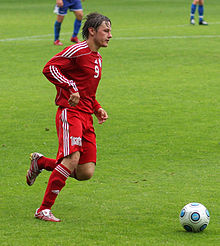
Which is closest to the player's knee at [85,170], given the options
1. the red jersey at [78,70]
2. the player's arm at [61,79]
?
the red jersey at [78,70]

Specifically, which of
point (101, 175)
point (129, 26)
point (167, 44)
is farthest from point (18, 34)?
point (101, 175)

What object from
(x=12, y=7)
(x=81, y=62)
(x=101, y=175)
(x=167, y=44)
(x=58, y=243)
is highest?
(x=81, y=62)

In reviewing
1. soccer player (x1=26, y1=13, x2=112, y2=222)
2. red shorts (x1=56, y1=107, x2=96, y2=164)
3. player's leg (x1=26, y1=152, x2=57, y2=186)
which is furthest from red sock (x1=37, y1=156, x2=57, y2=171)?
red shorts (x1=56, y1=107, x2=96, y2=164)

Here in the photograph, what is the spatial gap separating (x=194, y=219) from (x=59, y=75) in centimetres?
186

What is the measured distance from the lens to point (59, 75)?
6.38 metres

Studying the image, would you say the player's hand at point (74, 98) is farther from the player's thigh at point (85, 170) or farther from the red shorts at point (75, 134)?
the player's thigh at point (85, 170)

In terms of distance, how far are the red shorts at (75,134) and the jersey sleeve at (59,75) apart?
11.2 inches

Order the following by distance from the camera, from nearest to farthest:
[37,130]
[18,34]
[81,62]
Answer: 1. [81,62]
2. [37,130]
3. [18,34]

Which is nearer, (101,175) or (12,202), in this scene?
(12,202)

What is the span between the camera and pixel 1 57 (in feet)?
61.4

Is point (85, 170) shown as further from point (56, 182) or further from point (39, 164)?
point (39, 164)

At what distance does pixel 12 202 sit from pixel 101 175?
60.4 inches

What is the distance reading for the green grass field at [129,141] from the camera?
243 inches

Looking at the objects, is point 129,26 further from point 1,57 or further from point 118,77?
point 118,77
